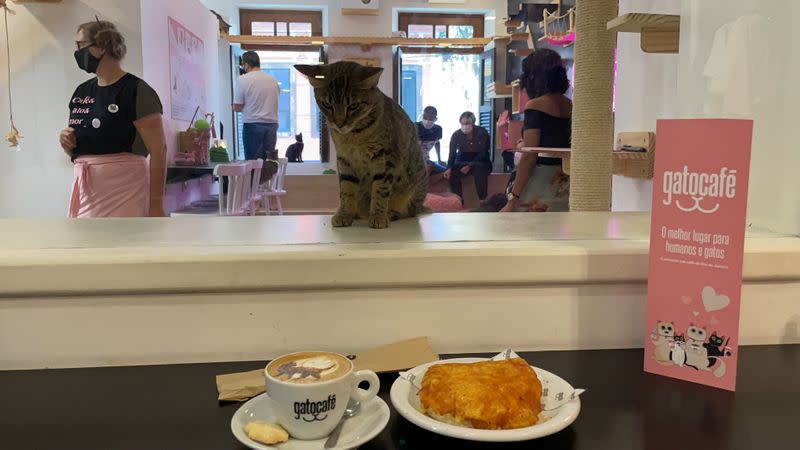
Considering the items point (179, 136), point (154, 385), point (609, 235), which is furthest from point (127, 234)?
point (179, 136)

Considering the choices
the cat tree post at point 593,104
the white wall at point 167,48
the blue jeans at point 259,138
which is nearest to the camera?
Answer: the cat tree post at point 593,104

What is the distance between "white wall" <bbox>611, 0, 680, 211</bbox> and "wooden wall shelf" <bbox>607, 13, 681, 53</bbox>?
8.3 inches

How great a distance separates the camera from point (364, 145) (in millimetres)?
1122

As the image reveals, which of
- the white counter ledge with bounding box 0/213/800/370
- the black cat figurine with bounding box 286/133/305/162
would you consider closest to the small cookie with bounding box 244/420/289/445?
the white counter ledge with bounding box 0/213/800/370

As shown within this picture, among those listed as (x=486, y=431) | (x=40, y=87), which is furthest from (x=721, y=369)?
(x=40, y=87)

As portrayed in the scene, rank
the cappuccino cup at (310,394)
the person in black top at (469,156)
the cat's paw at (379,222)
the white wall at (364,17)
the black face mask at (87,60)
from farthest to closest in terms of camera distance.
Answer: the white wall at (364,17)
the person in black top at (469,156)
the black face mask at (87,60)
the cat's paw at (379,222)
the cappuccino cup at (310,394)

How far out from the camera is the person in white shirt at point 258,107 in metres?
4.05

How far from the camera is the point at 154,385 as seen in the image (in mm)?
658

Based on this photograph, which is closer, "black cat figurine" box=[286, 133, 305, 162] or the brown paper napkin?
the brown paper napkin

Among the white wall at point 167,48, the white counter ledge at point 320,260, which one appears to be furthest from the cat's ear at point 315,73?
the white wall at point 167,48

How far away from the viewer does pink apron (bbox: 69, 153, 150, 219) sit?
1952 millimetres

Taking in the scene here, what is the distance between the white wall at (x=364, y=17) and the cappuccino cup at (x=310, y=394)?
15.7ft

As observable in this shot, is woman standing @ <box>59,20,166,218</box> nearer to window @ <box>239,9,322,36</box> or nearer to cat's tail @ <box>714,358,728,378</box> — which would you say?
cat's tail @ <box>714,358,728,378</box>

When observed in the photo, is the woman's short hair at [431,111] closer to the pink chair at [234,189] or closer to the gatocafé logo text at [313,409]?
the pink chair at [234,189]
